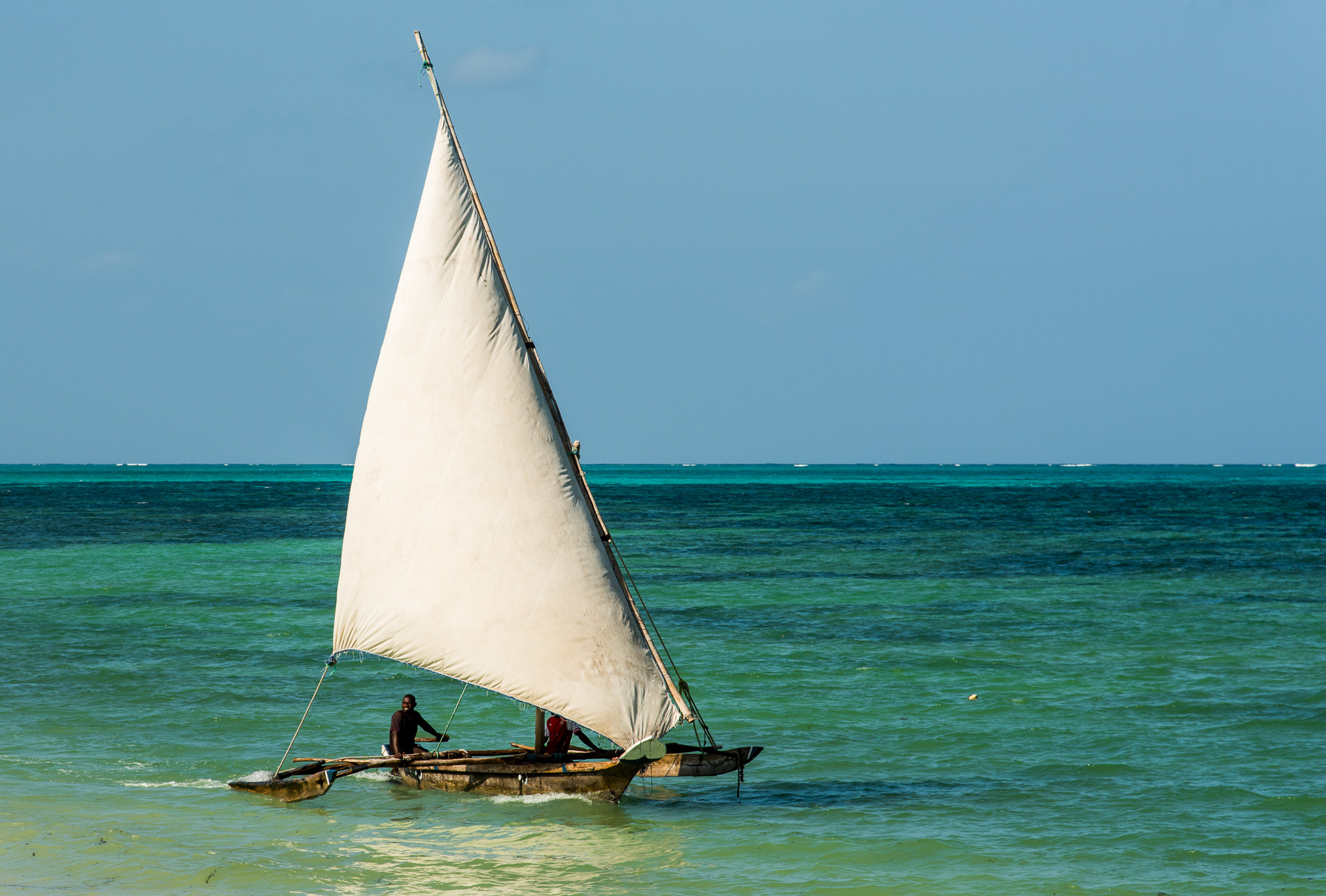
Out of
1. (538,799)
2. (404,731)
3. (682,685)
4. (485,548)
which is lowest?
(538,799)

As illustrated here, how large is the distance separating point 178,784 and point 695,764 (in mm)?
7162

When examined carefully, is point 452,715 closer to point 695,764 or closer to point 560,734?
point 560,734

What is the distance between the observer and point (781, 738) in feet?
64.8

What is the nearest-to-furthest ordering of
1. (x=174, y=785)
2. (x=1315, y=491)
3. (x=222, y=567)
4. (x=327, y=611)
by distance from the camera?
(x=174, y=785), (x=327, y=611), (x=222, y=567), (x=1315, y=491)

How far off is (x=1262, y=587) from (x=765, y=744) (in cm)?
2652

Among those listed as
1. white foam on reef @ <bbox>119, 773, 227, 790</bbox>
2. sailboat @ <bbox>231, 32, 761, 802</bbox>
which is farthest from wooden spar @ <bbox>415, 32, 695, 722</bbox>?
white foam on reef @ <bbox>119, 773, 227, 790</bbox>

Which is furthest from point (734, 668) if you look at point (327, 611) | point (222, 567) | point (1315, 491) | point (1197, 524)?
point (1315, 491)

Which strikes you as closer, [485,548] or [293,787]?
[485,548]

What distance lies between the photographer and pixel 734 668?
25.9 meters

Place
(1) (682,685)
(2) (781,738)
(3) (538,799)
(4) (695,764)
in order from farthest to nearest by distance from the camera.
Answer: (2) (781,738), (3) (538,799), (4) (695,764), (1) (682,685)

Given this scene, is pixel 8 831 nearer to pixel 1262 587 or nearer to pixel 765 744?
pixel 765 744

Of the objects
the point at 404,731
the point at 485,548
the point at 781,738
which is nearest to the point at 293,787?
A: the point at 404,731


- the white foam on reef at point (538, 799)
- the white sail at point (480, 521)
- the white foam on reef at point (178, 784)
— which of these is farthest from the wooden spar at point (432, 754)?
the white foam on reef at point (178, 784)

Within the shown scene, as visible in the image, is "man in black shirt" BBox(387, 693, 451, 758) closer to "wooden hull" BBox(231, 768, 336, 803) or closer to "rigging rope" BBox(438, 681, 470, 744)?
"rigging rope" BBox(438, 681, 470, 744)
